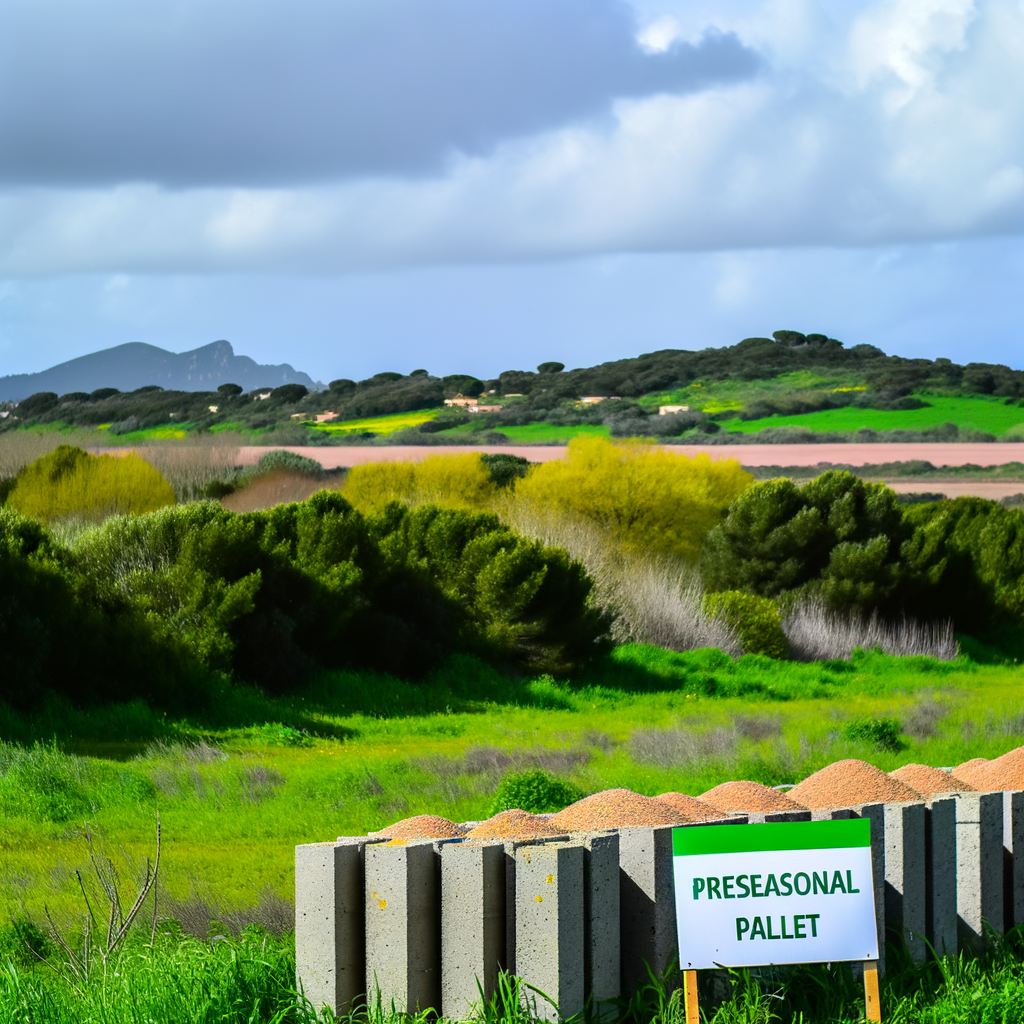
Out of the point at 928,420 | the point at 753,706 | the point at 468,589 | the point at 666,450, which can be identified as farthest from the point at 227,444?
the point at 928,420

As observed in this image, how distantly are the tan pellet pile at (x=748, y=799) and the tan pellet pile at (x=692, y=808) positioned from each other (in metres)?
0.09

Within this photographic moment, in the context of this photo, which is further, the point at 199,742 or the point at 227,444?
the point at 227,444

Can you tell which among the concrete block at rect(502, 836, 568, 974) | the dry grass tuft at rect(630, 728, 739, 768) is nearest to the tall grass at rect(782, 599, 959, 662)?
the dry grass tuft at rect(630, 728, 739, 768)

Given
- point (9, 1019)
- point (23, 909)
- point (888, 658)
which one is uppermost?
point (9, 1019)

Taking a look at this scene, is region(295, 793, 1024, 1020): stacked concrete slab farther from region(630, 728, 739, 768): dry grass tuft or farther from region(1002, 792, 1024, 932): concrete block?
region(630, 728, 739, 768): dry grass tuft

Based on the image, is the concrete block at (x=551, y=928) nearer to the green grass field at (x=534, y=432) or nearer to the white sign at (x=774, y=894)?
the white sign at (x=774, y=894)

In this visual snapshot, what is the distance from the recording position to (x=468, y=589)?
18.4 meters

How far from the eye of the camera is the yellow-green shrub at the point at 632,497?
1078 inches

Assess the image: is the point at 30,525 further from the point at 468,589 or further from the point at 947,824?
the point at 947,824

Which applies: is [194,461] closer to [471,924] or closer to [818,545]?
[818,545]

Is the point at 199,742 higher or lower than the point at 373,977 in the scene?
lower

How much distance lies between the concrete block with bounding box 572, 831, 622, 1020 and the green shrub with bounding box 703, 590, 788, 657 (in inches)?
712

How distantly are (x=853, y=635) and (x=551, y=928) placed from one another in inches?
807

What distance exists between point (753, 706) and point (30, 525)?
951cm
